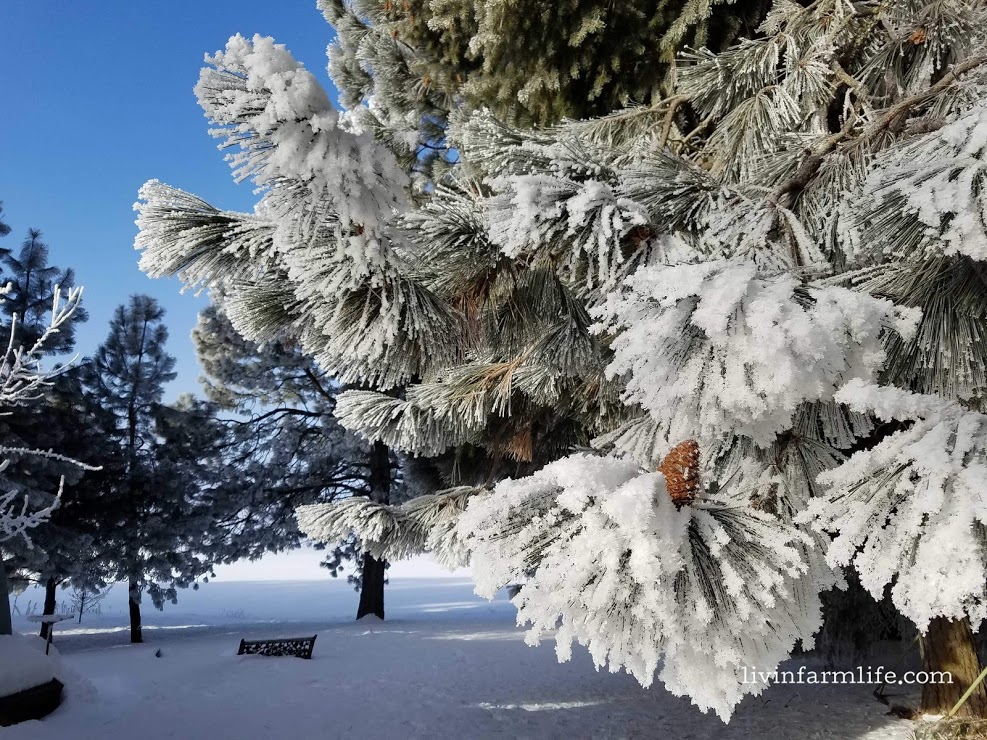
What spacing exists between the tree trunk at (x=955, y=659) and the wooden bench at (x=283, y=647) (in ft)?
25.6

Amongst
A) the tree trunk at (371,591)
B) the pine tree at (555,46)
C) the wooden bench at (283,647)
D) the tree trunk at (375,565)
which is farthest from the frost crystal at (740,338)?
the tree trunk at (371,591)

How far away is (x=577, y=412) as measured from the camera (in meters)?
4.36

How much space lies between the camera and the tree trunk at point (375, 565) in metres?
13.5

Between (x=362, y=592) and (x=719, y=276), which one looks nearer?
(x=719, y=276)

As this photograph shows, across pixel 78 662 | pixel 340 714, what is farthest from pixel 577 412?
pixel 78 662

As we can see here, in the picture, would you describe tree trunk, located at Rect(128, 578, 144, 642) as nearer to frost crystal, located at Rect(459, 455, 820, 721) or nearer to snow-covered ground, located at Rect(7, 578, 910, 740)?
snow-covered ground, located at Rect(7, 578, 910, 740)

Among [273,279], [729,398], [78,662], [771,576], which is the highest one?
[273,279]

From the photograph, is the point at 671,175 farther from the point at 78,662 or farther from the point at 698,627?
the point at 78,662

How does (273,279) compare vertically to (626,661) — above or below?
above

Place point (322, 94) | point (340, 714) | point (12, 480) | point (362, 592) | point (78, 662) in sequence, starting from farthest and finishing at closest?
1. point (362, 592)
2. point (12, 480)
3. point (78, 662)
4. point (340, 714)
5. point (322, 94)

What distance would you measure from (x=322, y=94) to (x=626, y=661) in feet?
3.69

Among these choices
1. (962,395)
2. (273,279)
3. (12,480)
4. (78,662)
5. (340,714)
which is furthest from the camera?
(12,480)

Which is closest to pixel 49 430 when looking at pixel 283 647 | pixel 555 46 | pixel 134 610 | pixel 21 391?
pixel 134 610

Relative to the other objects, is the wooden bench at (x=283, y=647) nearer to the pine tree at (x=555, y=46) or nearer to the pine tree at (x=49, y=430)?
the pine tree at (x=49, y=430)
